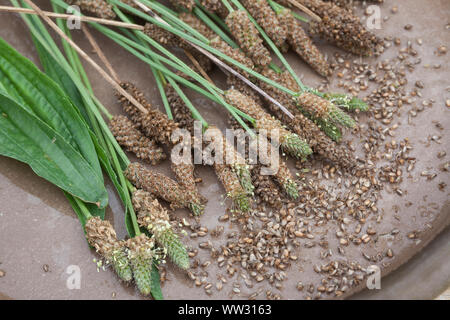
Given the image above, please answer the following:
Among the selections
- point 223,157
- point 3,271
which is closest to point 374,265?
point 223,157

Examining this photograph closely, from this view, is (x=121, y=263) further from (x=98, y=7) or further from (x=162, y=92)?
(x=98, y=7)

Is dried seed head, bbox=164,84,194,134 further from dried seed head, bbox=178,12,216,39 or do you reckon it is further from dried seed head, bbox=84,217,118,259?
Answer: dried seed head, bbox=84,217,118,259

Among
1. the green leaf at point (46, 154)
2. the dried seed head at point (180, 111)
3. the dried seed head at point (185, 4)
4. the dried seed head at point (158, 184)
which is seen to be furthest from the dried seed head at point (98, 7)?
the dried seed head at point (158, 184)

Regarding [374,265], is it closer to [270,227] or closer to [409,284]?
[409,284]

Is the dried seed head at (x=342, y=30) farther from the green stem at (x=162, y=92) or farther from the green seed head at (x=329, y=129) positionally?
the green stem at (x=162, y=92)

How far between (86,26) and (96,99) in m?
0.36

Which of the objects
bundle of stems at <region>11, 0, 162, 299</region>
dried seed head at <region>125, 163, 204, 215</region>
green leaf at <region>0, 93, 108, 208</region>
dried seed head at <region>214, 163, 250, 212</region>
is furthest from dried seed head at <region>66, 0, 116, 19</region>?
dried seed head at <region>214, 163, 250, 212</region>

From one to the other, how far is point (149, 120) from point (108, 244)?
0.41 m

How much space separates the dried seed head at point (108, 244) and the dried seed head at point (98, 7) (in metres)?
0.71

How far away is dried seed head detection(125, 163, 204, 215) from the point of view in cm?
153

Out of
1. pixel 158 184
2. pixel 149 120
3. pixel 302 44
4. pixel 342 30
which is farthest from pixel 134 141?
pixel 342 30

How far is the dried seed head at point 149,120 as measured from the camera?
1.58 m

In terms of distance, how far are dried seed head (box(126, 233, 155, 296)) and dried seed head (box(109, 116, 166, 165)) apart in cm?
31

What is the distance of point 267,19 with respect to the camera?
67.1 inches
